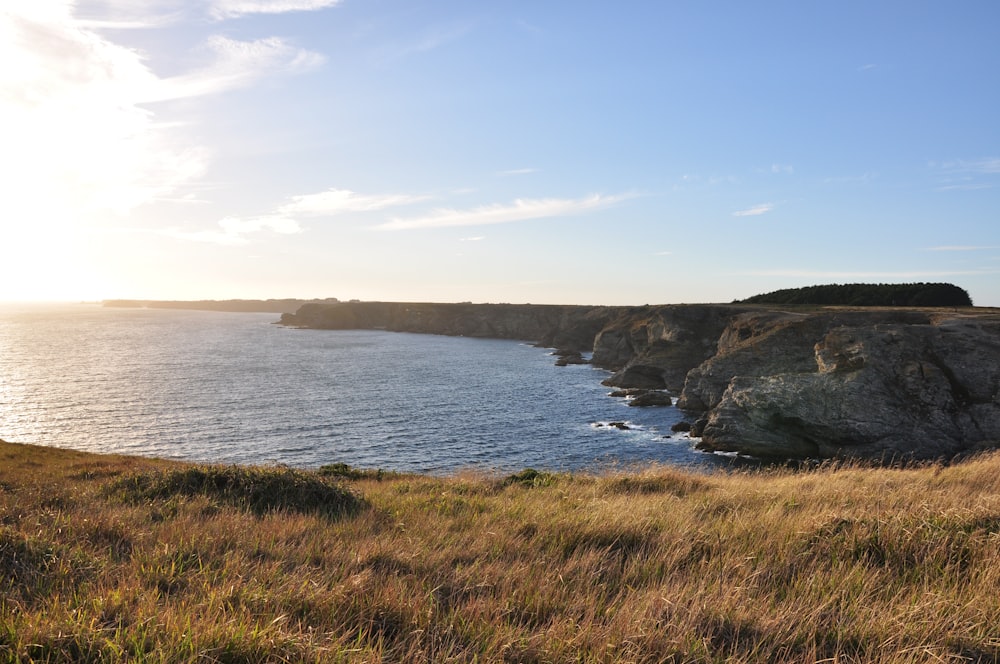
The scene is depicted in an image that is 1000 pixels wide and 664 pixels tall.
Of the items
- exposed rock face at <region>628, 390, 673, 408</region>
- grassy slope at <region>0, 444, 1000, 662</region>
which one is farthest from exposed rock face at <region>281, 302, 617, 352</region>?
grassy slope at <region>0, 444, 1000, 662</region>

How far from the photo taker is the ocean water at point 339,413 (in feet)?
129

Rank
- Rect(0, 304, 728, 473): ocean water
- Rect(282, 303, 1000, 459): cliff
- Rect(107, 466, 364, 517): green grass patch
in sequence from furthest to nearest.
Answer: Rect(0, 304, 728, 473): ocean water < Rect(282, 303, 1000, 459): cliff < Rect(107, 466, 364, 517): green grass patch

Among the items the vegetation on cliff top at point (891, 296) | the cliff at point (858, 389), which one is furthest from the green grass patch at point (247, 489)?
the vegetation on cliff top at point (891, 296)

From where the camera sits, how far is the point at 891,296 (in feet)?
235

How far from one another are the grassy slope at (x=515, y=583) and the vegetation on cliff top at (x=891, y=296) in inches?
3096

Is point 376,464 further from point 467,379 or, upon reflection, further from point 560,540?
point 467,379

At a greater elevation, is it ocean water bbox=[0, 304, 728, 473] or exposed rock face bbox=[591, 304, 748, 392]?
exposed rock face bbox=[591, 304, 748, 392]

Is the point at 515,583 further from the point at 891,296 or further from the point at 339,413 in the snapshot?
the point at 891,296

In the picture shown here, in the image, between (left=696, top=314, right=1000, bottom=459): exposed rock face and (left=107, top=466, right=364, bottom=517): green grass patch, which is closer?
(left=107, top=466, right=364, bottom=517): green grass patch

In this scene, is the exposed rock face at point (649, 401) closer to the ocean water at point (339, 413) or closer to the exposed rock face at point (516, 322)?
the ocean water at point (339, 413)

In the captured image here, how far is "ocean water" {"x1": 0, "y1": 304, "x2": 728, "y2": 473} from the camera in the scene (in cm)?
3919

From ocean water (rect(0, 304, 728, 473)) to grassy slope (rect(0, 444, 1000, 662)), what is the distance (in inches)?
835

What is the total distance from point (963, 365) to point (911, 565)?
42720 millimetres

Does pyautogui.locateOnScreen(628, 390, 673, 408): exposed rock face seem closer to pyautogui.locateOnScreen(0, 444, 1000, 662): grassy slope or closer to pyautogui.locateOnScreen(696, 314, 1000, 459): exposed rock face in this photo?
pyautogui.locateOnScreen(696, 314, 1000, 459): exposed rock face
